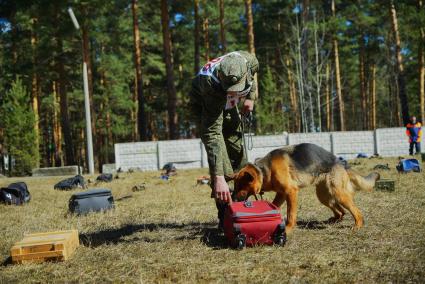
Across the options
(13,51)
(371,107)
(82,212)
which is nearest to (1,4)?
(82,212)

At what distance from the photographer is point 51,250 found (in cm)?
423

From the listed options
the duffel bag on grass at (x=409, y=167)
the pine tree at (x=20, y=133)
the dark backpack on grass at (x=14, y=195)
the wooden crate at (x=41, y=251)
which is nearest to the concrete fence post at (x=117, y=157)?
the pine tree at (x=20, y=133)

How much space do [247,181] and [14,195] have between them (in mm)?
6661

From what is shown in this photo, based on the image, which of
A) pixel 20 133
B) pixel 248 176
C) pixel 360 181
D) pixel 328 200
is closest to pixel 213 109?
pixel 248 176

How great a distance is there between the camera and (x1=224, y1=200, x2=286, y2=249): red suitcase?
431cm

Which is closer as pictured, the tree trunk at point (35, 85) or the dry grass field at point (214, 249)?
the dry grass field at point (214, 249)

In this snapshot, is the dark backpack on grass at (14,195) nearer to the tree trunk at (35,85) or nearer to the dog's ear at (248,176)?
the dog's ear at (248,176)

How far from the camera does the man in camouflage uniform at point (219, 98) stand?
4.05m

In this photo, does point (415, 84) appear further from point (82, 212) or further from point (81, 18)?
point (82, 212)

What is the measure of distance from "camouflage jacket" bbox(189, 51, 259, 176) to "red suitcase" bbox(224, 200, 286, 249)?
19.5 inches

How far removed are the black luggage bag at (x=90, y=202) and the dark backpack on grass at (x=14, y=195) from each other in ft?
8.17

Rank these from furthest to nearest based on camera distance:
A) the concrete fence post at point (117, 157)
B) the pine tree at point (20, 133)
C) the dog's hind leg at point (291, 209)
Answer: the pine tree at point (20, 133), the concrete fence post at point (117, 157), the dog's hind leg at point (291, 209)

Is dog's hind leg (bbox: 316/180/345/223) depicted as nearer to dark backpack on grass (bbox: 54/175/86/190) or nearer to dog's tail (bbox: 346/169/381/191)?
dog's tail (bbox: 346/169/381/191)

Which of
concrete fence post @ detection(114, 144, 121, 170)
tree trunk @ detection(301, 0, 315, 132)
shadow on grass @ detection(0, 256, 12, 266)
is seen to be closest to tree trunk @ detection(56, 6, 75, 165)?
concrete fence post @ detection(114, 144, 121, 170)
